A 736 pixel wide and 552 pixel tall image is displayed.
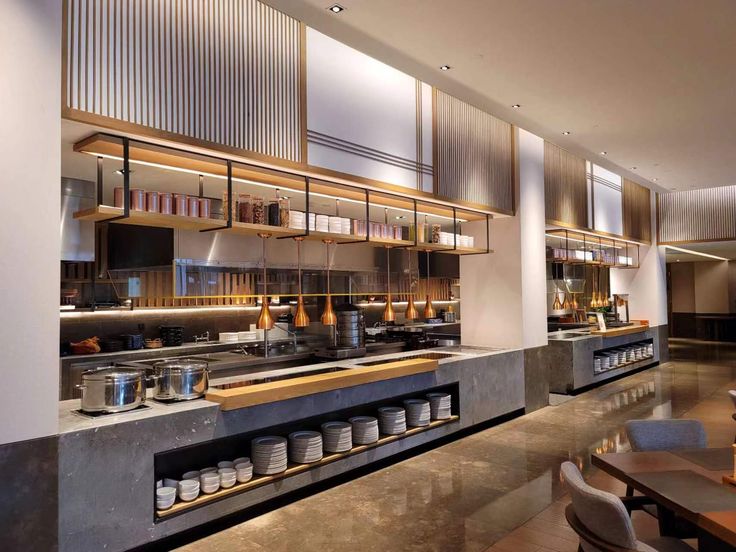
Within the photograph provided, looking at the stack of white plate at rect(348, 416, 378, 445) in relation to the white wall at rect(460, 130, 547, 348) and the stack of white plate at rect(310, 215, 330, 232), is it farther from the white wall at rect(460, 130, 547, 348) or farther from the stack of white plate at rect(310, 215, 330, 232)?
the white wall at rect(460, 130, 547, 348)

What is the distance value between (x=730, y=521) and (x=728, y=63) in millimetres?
4782

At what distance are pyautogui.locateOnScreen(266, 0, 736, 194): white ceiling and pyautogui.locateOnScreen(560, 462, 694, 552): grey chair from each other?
3454 millimetres

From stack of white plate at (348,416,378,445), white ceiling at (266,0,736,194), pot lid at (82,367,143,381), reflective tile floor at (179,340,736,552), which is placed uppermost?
white ceiling at (266,0,736,194)

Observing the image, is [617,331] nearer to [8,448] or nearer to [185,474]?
[185,474]

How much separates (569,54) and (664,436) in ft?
11.2

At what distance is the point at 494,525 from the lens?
3.86m

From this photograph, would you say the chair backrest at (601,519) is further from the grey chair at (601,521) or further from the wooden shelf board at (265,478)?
the wooden shelf board at (265,478)

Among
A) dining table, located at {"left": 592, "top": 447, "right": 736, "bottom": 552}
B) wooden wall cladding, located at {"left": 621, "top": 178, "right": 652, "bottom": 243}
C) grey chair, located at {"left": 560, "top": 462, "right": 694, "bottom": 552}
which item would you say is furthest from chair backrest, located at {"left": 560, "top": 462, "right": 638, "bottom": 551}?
wooden wall cladding, located at {"left": 621, "top": 178, "right": 652, "bottom": 243}

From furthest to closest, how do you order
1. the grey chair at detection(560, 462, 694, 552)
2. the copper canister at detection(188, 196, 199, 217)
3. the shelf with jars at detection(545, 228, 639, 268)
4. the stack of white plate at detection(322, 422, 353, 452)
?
the shelf with jars at detection(545, 228, 639, 268)
the stack of white plate at detection(322, 422, 353, 452)
the copper canister at detection(188, 196, 199, 217)
the grey chair at detection(560, 462, 694, 552)

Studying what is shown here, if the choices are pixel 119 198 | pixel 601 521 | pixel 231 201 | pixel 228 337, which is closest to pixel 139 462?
pixel 119 198

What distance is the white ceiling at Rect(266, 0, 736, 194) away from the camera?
163 inches

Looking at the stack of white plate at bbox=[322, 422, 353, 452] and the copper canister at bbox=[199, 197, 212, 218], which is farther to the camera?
the stack of white plate at bbox=[322, 422, 353, 452]

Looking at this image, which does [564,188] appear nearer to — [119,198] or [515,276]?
[515,276]

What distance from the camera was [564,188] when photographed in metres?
8.55
